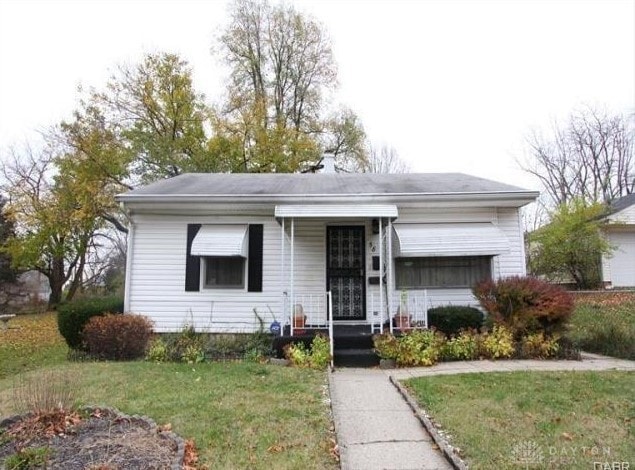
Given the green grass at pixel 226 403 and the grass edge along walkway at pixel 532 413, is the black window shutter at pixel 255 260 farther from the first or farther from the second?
the grass edge along walkway at pixel 532 413

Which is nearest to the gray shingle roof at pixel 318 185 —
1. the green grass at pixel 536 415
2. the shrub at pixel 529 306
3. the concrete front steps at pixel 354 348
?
the shrub at pixel 529 306

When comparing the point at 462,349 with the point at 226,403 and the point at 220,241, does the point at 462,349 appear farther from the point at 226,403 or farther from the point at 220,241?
the point at 220,241

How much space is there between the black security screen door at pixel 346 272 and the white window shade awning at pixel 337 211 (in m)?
1.23

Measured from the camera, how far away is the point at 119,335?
28.6ft

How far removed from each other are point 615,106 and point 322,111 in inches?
777

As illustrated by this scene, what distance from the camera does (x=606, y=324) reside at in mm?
10867

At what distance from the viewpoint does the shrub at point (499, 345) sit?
8320 mm

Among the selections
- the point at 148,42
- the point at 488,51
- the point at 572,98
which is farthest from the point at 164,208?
the point at 572,98

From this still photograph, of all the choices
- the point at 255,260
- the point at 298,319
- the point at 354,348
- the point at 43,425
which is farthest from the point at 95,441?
the point at 255,260

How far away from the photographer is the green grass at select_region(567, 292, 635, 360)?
895 cm

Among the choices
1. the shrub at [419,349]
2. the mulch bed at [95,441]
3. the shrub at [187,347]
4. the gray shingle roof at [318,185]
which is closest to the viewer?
the mulch bed at [95,441]

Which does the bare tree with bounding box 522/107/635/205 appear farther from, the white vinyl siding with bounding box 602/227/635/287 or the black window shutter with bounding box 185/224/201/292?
the black window shutter with bounding box 185/224/201/292

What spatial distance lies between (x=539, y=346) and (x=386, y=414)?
179 inches

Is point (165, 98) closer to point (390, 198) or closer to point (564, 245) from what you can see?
point (390, 198)
